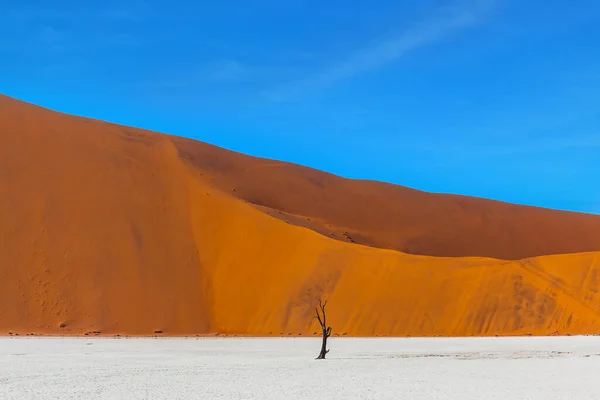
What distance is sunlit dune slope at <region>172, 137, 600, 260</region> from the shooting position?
87.2 m

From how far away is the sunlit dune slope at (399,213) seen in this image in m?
87.2

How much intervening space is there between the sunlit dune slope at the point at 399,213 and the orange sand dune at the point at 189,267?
14.5 meters

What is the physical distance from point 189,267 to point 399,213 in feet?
154

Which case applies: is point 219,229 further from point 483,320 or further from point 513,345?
point 513,345

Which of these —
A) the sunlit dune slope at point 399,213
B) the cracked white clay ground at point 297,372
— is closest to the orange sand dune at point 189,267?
the cracked white clay ground at point 297,372

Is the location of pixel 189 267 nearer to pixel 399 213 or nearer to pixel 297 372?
pixel 297 372

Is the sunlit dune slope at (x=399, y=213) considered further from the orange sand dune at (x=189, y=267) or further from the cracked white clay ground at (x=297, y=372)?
the cracked white clay ground at (x=297, y=372)

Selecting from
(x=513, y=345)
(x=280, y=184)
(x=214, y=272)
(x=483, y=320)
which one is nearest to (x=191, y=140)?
(x=280, y=184)

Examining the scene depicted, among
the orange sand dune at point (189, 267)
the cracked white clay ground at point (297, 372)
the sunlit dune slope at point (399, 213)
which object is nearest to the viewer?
the cracked white clay ground at point (297, 372)

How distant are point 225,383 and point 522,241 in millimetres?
86869

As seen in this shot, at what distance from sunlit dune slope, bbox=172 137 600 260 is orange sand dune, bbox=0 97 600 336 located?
47.4 feet

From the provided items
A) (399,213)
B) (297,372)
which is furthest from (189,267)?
(399,213)

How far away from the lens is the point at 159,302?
5262cm

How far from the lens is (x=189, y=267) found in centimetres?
5703
